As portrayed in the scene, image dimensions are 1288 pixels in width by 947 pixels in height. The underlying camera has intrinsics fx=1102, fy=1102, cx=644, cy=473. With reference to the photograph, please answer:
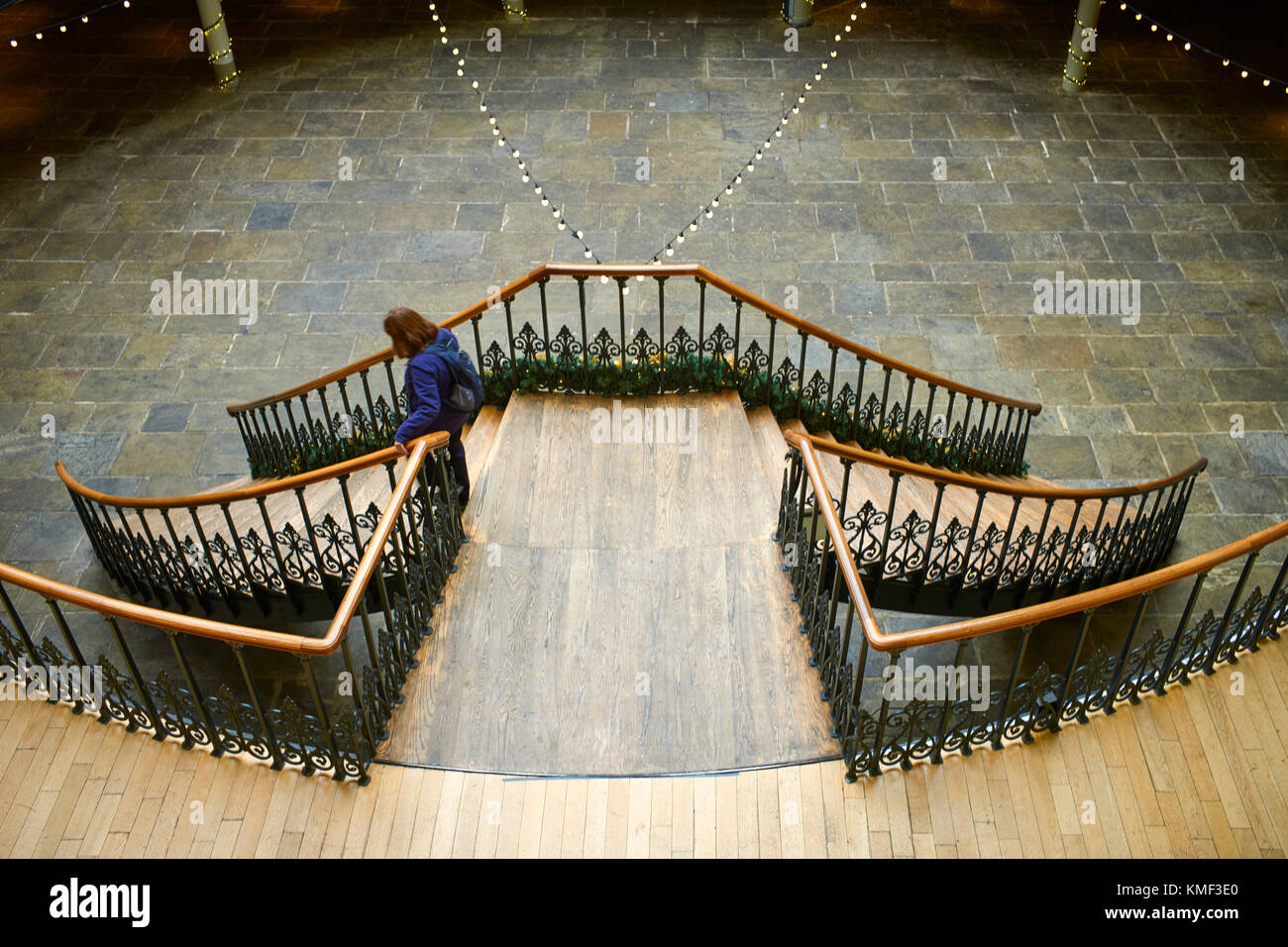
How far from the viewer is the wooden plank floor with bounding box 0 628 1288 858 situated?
4.11m

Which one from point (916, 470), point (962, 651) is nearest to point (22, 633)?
point (916, 470)

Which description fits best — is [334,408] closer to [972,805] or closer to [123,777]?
[123,777]

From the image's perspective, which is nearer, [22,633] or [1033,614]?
[1033,614]

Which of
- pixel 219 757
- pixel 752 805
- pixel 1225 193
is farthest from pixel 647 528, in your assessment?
pixel 1225 193

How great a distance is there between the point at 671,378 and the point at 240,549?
2.95m

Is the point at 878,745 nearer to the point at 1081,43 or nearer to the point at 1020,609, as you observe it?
the point at 1020,609

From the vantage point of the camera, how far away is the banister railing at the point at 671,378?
6.87 metres

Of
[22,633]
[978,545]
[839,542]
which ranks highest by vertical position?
[839,542]

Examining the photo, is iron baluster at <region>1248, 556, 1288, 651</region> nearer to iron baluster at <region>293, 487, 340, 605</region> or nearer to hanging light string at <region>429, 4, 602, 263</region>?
iron baluster at <region>293, 487, 340, 605</region>

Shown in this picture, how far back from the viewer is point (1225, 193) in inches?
404

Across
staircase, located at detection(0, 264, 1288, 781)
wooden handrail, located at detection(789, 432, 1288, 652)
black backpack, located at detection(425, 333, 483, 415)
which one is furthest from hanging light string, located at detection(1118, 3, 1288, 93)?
black backpack, located at detection(425, 333, 483, 415)

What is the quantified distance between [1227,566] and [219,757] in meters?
6.48

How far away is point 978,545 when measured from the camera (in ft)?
20.0

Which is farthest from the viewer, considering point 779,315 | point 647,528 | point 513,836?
point 779,315
